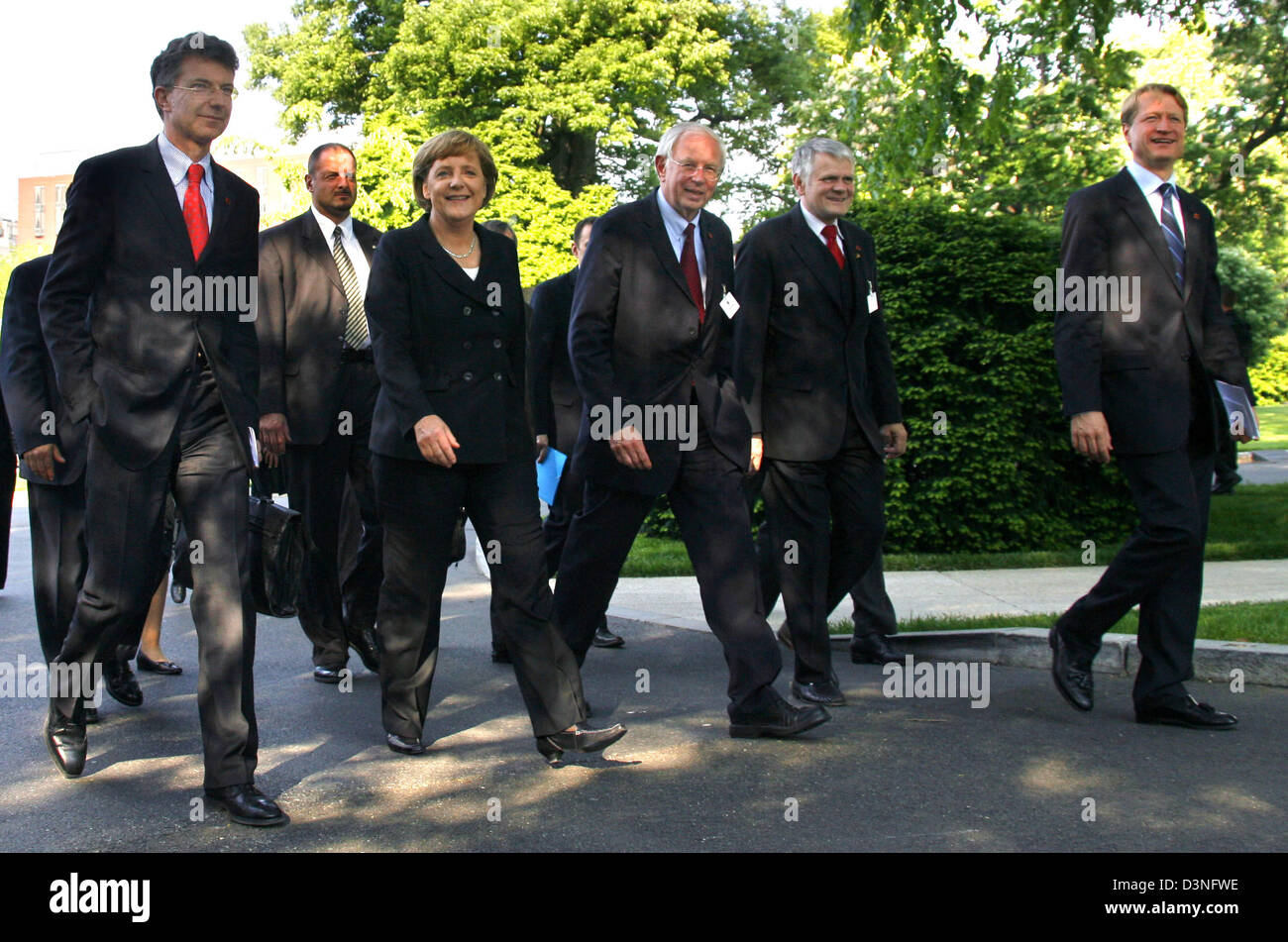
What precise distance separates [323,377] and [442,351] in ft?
5.46

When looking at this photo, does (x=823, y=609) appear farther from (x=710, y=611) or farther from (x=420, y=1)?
(x=420, y=1)

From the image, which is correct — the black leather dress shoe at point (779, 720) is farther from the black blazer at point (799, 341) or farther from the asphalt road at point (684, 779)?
the black blazer at point (799, 341)

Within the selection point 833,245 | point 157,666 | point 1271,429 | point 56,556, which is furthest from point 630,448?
point 1271,429

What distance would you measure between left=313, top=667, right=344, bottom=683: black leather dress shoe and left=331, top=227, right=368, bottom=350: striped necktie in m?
1.45

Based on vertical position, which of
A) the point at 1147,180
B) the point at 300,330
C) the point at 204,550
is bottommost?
the point at 204,550

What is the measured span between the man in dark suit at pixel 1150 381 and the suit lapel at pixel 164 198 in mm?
3161

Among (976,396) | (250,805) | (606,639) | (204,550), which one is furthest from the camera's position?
(976,396)

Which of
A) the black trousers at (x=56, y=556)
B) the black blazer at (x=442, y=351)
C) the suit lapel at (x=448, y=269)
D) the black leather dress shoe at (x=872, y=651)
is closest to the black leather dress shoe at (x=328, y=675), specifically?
the black trousers at (x=56, y=556)

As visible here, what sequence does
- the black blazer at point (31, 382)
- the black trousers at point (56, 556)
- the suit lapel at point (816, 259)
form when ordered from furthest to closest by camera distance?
1. the suit lapel at point (816, 259)
2. the black trousers at point (56, 556)
3. the black blazer at point (31, 382)

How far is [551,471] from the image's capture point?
7.93 m

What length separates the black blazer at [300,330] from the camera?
21.3 feet

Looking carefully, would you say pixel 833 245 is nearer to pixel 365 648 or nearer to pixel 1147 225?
pixel 1147 225

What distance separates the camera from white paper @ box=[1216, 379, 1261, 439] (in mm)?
5477

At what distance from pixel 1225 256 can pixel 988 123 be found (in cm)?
2244
